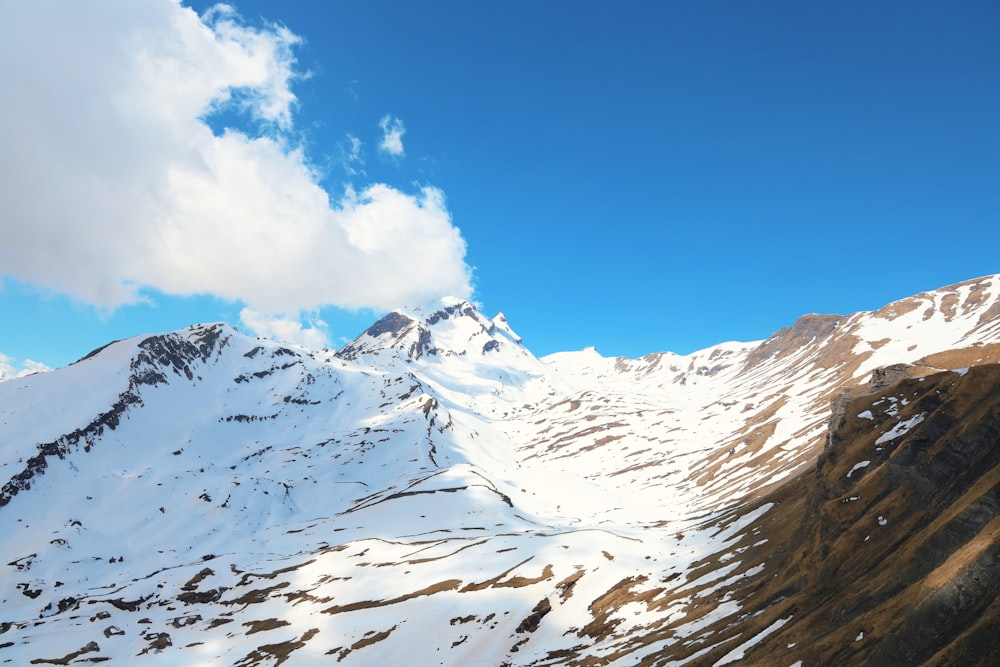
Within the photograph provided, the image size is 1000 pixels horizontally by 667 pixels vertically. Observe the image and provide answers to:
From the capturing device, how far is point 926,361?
482 feet

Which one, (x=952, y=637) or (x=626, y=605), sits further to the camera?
(x=626, y=605)

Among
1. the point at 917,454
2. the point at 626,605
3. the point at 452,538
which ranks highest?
the point at 452,538

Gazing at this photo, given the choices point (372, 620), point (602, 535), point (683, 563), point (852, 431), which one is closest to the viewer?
point (852, 431)

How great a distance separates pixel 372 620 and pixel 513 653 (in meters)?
41.9

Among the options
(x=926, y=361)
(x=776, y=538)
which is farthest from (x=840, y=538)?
(x=926, y=361)

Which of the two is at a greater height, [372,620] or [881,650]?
[372,620]

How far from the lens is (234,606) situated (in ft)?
502

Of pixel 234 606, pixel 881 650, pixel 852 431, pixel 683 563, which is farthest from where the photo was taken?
pixel 234 606

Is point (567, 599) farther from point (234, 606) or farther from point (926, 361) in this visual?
point (926, 361)

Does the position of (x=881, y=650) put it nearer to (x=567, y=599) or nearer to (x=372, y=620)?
(x=567, y=599)

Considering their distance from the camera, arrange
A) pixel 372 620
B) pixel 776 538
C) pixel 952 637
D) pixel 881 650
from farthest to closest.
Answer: pixel 372 620
pixel 776 538
pixel 881 650
pixel 952 637

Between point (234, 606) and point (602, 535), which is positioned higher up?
point (234, 606)

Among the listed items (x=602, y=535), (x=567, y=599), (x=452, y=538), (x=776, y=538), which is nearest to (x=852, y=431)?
(x=776, y=538)

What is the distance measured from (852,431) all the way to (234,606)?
157 metres
